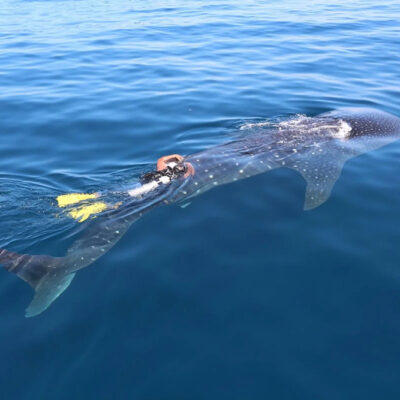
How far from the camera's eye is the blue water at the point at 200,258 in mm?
5262

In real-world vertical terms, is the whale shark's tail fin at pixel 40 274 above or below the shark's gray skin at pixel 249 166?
above

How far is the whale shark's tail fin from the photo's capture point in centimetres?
641

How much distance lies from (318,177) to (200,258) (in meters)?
3.88

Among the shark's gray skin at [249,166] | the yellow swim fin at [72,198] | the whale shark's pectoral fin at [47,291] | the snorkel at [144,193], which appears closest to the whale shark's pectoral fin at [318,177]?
→ the shark's gray skin at [249,166]

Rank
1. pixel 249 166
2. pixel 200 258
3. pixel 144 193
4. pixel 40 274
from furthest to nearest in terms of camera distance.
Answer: pixel 249 166 < pixel 144 193 < pixel 200 258 < pixel 40 274

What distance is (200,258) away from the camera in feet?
23.8

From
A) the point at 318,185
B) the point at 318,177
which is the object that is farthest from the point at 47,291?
the point at 318,177

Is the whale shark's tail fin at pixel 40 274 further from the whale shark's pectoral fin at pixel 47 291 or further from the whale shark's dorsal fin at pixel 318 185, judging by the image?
the whale shark's dorsal fin at pixel 318 185

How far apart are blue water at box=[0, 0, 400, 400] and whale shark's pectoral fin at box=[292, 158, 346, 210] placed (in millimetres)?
215

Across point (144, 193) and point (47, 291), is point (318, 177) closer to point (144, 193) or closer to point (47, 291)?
point (144, 193)

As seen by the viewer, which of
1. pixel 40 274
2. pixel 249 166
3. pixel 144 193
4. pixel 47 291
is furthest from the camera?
pixel 249 166

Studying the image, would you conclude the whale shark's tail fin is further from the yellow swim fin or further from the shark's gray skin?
the yellow swim fin

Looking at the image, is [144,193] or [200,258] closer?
[200,258]

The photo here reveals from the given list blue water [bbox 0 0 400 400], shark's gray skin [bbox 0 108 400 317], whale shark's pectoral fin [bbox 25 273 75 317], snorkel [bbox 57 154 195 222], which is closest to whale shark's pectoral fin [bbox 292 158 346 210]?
shark's gray skin [bbox 0 108 400 317]
